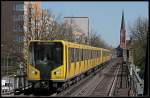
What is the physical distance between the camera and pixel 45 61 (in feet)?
61.6

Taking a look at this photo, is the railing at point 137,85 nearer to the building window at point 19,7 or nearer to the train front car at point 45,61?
the train front car at point 45,61

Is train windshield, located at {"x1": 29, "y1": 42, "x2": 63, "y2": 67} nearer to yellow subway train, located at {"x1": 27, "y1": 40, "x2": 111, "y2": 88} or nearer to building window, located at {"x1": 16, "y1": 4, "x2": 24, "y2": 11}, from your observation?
yellow subway train, located at {"x1": 27, "y1": 40, "x2": 111, "y2": 88}

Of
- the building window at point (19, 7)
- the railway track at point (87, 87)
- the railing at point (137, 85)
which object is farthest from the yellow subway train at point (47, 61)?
the building window at point (19, 7)

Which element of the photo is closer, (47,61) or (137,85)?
(47,61)

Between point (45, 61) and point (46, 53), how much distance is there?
40 centimetres

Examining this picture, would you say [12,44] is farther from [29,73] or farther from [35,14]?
[29,73]

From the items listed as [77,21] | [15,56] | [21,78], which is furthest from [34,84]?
[77,21]

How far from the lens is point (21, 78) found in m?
23.6

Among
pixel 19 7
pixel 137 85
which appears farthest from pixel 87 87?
pixel 19 7

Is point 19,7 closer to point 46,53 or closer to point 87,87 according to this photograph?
point 87,87

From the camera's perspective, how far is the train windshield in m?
18.8

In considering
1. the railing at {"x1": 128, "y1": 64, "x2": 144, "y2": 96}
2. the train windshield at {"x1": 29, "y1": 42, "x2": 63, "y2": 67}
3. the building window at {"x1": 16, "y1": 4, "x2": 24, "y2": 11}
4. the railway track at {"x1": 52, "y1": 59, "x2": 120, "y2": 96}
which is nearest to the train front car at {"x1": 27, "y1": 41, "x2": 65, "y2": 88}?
the train windshield at {"x1": 29, "y1": 42, "x2": 63, "y2": 67}

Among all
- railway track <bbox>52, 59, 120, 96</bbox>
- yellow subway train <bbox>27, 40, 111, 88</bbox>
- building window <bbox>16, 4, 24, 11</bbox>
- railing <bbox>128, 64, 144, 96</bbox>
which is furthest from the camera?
building window <bbox>16, 4, 24, 11</bbox>

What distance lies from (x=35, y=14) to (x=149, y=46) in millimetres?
30069
